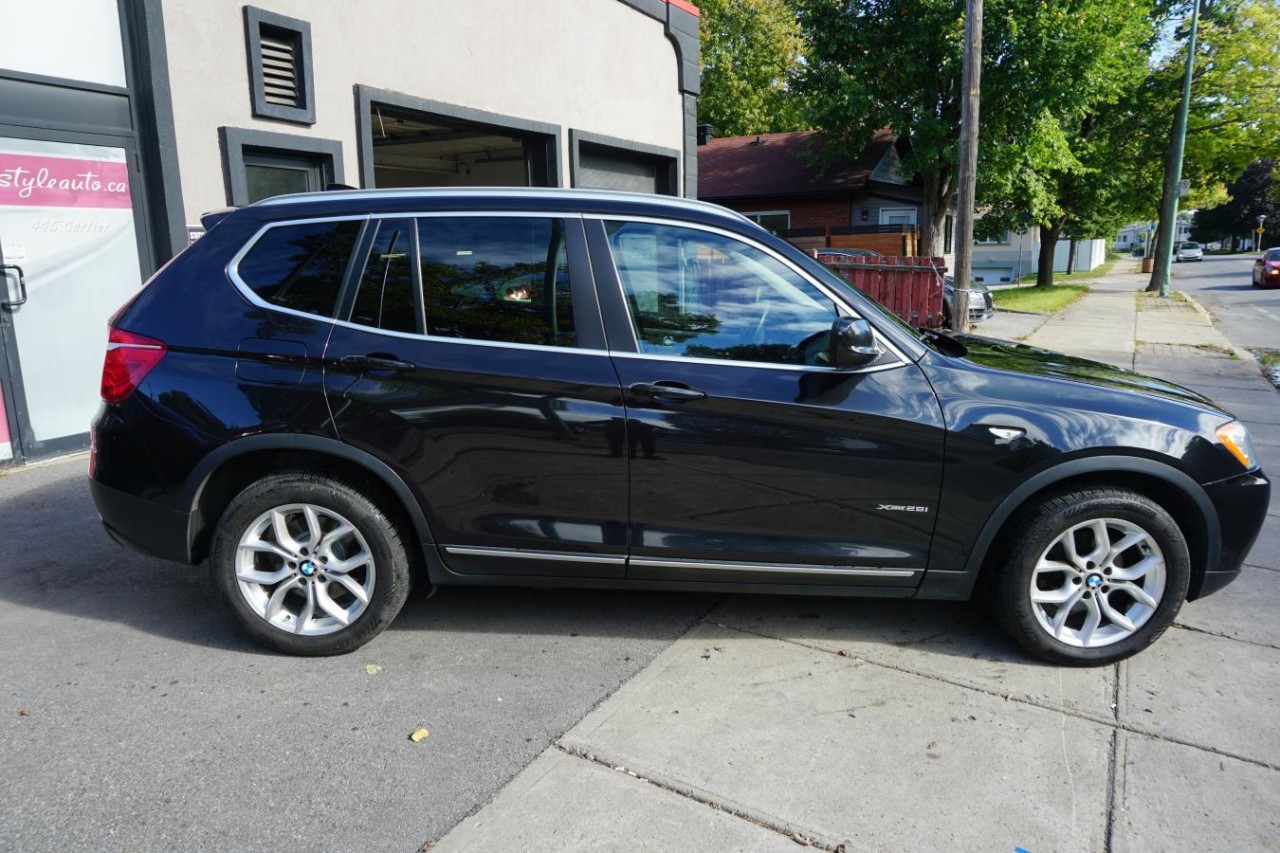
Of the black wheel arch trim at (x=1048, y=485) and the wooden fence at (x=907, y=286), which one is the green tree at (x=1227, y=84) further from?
the black wheel arch trim at (x=1048, y=485)

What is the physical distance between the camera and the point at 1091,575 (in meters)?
Answer: 3.48

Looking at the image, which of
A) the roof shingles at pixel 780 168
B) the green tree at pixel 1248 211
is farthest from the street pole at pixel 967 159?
the green tree at pixel 1248 211

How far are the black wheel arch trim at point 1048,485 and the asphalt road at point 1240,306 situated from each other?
13.8m

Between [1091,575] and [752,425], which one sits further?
[1091,575]

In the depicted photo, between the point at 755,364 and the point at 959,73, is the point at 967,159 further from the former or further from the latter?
the point at 755,364

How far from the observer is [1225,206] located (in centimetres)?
8525

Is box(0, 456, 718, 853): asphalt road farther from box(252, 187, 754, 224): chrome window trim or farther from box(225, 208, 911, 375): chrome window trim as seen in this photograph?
box(252, 187, 754, 224): chrome window trim

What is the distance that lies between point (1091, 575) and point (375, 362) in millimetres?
2953

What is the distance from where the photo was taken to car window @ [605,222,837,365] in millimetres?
3422

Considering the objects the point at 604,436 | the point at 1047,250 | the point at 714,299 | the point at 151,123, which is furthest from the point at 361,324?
the point at 1047,250

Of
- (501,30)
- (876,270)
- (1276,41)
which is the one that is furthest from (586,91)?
(1276,41)

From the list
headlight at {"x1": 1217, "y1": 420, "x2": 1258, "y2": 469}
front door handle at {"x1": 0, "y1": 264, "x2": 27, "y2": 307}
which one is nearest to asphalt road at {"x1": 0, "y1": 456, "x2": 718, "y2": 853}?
headlight at {"x1": 1217, "y1": 420, "x2": 1258, "y2": 469}

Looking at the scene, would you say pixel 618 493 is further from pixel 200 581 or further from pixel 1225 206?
pixel 1225 206

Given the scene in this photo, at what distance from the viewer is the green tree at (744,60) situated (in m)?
37.0
